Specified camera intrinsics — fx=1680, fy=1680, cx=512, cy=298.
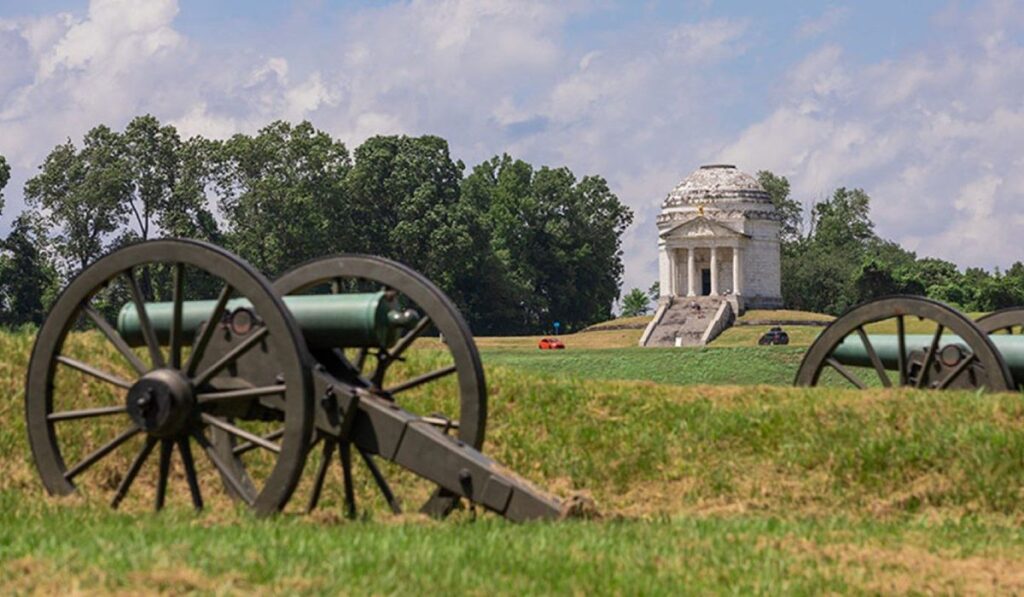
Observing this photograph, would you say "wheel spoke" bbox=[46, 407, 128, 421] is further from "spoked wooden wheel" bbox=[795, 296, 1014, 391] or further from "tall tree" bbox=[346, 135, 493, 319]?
"tall tree" bbox=[346, 135, 493, 319]

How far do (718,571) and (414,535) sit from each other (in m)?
2.10

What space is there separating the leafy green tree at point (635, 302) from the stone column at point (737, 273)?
132 ft

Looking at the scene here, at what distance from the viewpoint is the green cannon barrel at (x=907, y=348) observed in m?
19.5

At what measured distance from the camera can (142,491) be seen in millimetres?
15469

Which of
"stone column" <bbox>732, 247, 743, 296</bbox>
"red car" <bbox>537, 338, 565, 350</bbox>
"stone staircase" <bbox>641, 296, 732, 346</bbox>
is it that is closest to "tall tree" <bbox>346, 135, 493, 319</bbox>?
"red car" <bbox>537, 338, 565, 350</bbox>

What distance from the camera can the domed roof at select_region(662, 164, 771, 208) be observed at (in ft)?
406

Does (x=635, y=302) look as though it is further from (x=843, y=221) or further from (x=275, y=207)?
(x=275, y=207)

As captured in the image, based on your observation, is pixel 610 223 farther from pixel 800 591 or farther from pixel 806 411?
pixel 800 591

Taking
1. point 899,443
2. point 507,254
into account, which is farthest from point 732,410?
point 507,254

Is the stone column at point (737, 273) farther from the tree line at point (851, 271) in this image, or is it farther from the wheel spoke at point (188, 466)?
the wheel spoke at point (188, 466)

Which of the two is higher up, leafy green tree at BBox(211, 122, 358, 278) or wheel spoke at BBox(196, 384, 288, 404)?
leafy green tree at BBox(211, 122, 358, 278)

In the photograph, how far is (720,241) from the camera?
12069cm

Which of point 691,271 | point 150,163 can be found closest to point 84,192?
point 150,163

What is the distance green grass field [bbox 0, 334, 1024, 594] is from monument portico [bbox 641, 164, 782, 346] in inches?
3861
